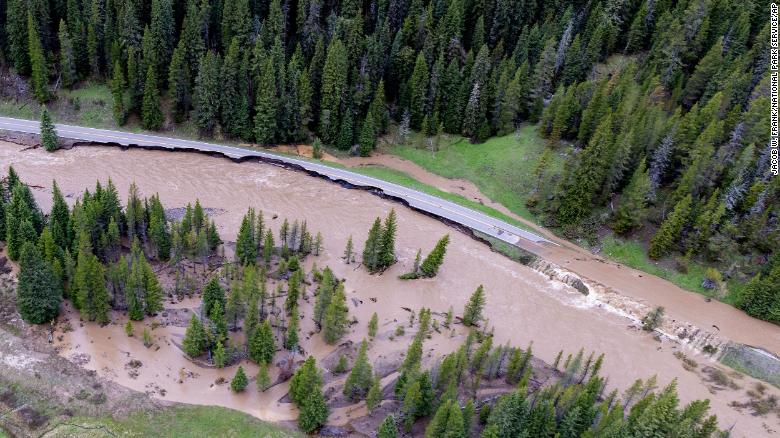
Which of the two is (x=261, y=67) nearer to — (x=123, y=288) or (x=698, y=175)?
(x=123, y=288)

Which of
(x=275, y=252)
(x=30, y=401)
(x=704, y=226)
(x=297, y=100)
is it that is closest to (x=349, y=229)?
(x=275, y=252)

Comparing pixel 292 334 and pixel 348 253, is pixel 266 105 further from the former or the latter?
pixel 292 334

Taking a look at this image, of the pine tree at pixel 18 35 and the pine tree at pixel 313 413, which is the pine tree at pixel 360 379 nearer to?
the pine tree at pixel 313 413

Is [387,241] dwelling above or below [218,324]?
above

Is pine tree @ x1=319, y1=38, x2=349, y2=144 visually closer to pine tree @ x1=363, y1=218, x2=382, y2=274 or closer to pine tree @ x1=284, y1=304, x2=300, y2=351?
pine tree @ x1=363, y1=218, x2=382, y2=274

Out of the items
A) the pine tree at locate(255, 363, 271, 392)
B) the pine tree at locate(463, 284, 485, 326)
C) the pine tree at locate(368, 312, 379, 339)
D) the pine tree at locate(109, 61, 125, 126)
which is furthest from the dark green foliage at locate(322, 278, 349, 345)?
the pine tree at locate(109, 61, 125, 126)

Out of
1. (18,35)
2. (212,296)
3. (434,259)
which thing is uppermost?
(18,35)

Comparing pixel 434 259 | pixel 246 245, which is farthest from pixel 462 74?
pixel 246 245
